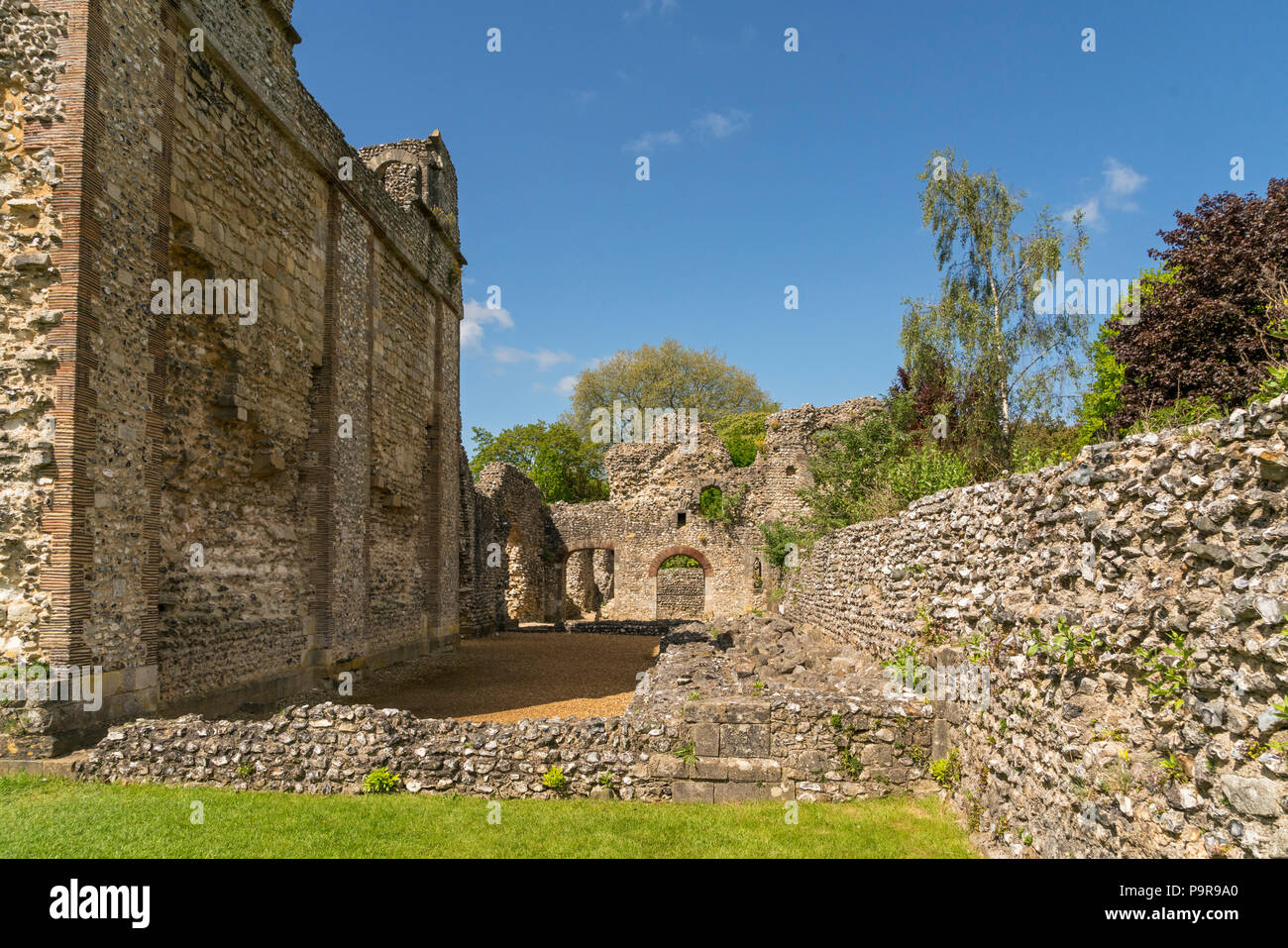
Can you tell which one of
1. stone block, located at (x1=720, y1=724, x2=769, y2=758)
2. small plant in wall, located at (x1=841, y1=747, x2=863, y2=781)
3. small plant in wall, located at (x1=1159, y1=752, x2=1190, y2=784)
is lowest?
small plant in wall, located at (x1=841, y1=747, x2=863, y2=781)

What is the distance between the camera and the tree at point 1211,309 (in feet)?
42.1

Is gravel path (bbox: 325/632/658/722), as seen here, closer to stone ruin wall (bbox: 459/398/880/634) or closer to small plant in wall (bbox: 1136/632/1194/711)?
small plant in wall (bbox: 1136/632/1194/711)

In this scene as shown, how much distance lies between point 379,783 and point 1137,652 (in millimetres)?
5523

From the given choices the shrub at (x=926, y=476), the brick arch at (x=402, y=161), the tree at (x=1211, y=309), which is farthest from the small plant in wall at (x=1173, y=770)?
the brick arch at (x=402, y=161)

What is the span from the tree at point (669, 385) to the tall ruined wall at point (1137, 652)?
3877 cm

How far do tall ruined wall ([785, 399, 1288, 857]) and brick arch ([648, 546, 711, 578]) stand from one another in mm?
20553

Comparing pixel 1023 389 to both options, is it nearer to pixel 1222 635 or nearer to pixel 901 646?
pixel 901 646

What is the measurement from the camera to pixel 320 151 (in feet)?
36.4

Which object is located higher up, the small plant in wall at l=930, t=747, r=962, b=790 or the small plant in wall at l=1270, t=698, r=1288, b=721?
the small plant in wall at l=1270, t=698, r=1288, b=721

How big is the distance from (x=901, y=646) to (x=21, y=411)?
8439 mm

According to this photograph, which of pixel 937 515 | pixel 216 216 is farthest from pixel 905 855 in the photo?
pixel 216 216

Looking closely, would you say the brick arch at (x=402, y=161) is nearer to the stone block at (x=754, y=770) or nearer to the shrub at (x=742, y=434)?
the stone block at (x=754, y=770)

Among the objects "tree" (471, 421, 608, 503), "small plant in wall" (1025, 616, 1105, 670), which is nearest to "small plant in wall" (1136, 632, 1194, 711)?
"small plant in wall" (1025, 616, 1105, 670)

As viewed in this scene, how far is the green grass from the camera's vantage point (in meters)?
4.75
